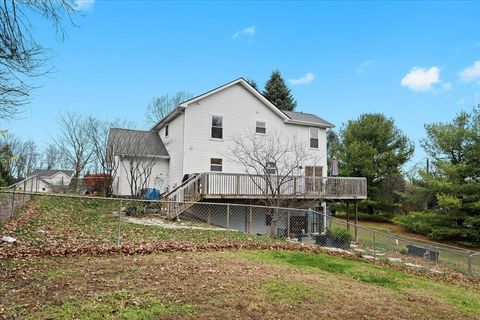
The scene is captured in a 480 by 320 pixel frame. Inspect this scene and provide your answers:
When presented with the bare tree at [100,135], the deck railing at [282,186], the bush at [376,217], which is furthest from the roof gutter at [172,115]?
the bush at [376,217]

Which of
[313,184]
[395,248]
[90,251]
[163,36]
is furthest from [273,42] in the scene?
[90,251]

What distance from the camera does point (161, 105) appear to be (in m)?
39.0

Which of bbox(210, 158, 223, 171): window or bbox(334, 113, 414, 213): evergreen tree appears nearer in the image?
bbox(210, 158, 223, 171): window

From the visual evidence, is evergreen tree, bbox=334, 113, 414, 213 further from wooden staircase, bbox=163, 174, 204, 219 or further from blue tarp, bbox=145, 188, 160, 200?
wooden staircase, bbox=163, 174, 204, 219

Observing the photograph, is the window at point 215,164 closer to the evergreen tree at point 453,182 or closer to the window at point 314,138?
the window at point 314,138

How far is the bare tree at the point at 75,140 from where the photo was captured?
2450 cm

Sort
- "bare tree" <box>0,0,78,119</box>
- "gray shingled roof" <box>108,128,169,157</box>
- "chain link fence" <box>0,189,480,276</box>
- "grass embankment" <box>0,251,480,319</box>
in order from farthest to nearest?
"gray shingled roof" <box>108,128,169,157</box>
"chain link fence" <box>0,189,480,276</box>
"bare tree" <box>0,0,78,119</box>
"grass embankment" <box>0,251,480,319</box>

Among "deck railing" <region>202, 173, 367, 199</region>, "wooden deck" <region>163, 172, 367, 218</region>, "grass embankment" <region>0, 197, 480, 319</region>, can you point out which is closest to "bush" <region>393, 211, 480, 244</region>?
"deck railing" <region>202, 173, 367, 199</region>

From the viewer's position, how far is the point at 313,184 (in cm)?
1825

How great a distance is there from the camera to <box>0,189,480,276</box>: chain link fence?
962 centimetres

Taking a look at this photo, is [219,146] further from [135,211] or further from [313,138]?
[313,138]

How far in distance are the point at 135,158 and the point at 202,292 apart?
597 inches

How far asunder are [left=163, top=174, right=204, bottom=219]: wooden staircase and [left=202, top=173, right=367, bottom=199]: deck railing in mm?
331

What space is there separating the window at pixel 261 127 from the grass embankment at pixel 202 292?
1282 cm
